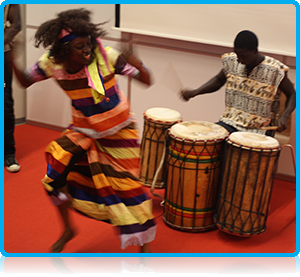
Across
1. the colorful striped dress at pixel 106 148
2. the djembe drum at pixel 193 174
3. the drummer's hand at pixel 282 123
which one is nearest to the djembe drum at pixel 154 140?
the djembe drum at pixel 193 174

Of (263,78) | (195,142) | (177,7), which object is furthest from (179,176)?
(177,7)

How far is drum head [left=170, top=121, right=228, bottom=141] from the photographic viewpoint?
9.28ft

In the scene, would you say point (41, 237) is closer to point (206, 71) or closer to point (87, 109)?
point (87, 109)

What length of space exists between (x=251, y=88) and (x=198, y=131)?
0.53 metres

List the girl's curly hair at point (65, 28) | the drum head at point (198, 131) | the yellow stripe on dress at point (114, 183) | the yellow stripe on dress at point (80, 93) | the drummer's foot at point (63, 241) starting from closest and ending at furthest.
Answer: the girl's curly hair at point (65, 28), the yellow stripe on dress at point (80, 93), the yellow stripe on dress at point (114, 183), the drummer's foot at point (63, 241), the drum head at point (198, 131)

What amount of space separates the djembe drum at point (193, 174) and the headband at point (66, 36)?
1009mm

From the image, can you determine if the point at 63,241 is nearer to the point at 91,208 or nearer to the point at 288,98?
the point at 91,208

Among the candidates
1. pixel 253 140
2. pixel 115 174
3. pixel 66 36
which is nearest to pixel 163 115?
pixel 253 140

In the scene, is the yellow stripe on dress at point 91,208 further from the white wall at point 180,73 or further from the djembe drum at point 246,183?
the white wall at point 180,73

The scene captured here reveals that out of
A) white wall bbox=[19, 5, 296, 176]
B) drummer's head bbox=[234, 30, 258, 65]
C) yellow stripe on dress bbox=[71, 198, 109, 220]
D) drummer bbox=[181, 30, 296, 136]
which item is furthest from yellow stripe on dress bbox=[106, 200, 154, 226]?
white wall bbox=[19, 5, 296, 176]

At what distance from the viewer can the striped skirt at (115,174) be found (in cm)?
238

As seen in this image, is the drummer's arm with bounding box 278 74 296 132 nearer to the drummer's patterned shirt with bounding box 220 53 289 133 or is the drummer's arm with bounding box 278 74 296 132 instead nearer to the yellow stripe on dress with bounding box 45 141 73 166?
the drummer's patterned shirt with bounding box 220 53 289 133

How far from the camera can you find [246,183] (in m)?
2.79

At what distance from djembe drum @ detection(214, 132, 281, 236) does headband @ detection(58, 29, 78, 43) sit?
120cm
